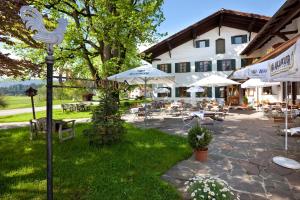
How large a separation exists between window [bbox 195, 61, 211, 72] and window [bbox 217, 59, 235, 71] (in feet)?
3.30

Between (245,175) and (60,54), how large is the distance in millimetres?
17217

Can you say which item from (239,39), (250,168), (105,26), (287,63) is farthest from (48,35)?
(239,39)

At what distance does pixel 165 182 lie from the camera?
14.8 ft

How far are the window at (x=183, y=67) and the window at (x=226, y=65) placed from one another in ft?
10.3

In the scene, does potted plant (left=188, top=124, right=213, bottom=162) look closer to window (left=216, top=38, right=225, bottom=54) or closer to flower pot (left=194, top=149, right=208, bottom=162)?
flower pot (left=194, top=149, right=208, bottom=162)

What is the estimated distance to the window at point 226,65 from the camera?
75.8 feet

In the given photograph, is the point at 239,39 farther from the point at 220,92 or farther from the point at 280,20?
the point at 280,20

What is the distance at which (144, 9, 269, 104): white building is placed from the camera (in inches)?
890

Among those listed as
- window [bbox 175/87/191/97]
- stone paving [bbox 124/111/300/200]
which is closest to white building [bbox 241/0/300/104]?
stone paving [bbox 124/111/300/200]

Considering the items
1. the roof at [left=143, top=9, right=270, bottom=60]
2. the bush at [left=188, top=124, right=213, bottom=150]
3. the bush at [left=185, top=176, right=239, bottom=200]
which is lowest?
the bush at [left=185, top=176, right=239, bottom=200]

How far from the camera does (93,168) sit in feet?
17.2

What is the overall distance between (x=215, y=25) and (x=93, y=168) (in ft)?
72.3

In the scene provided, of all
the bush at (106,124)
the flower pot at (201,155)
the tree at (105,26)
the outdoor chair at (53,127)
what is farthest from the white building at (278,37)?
the tree at (105,26)

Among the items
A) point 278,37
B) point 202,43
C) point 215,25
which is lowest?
point 278,37
